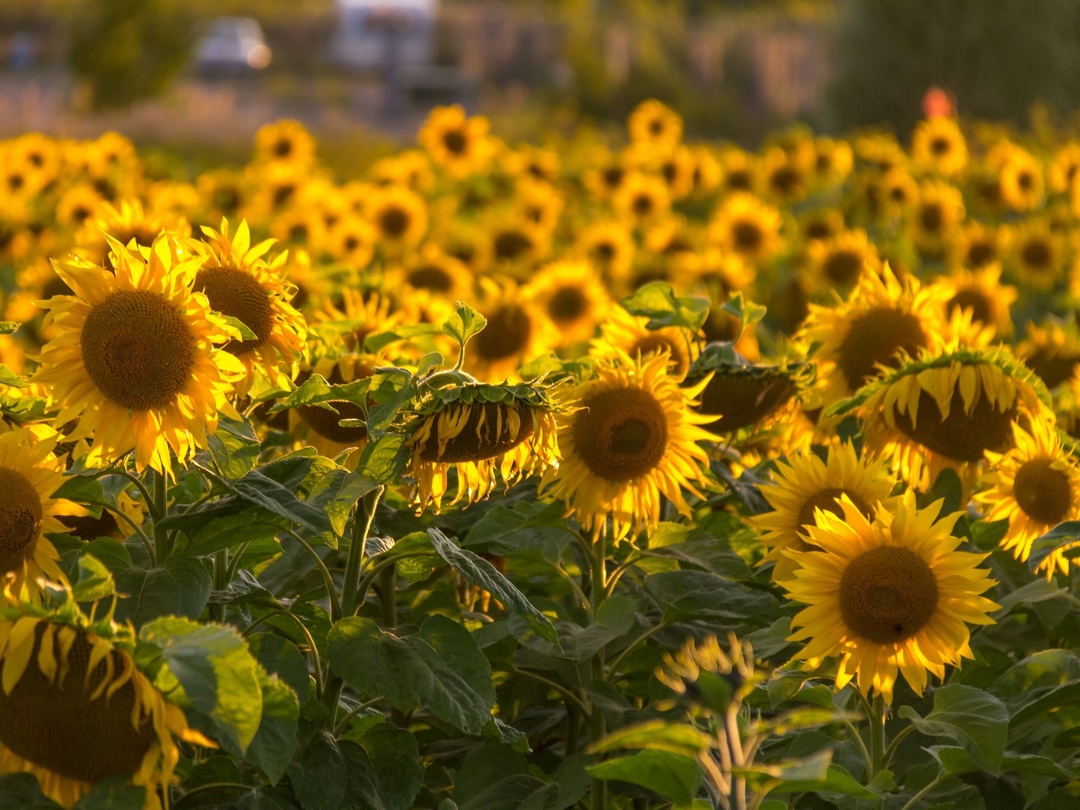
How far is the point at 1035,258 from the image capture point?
6.96m

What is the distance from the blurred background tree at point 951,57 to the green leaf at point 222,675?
614 inches

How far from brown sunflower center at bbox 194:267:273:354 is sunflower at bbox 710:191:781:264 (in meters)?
4.80

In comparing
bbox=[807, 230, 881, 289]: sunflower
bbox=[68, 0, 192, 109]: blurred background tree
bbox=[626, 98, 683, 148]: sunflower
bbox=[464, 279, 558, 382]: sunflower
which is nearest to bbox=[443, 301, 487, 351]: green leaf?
bbox=[464, 279, 558, 382]: sunflower

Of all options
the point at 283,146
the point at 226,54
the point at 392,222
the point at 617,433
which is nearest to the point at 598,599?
the point at 617,433

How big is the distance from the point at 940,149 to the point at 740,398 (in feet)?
21.6

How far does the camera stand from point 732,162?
8.68 m

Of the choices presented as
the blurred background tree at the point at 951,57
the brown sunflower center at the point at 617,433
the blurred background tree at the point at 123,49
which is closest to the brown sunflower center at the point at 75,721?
the brown sunflower center at the point at 617,433

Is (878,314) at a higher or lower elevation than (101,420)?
higher

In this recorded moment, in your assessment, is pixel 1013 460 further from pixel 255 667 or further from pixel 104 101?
pixel 104 101

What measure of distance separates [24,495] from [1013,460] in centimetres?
160

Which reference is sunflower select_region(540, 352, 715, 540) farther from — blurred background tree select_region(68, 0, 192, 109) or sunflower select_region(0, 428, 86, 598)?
blurred background tree select_region(68, 0, 192, 109)

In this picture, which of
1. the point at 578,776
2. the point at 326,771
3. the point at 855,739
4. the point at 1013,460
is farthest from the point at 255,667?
the point at 1013,460

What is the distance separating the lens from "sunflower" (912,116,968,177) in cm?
893

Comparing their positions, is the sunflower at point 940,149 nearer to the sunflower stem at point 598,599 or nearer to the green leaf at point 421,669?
the sunflower stem at point 598,599
